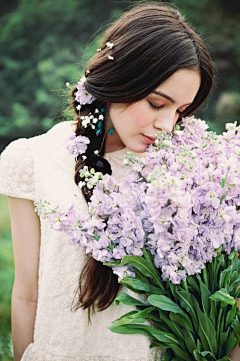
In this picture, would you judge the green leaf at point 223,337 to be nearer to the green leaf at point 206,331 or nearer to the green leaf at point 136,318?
the green leaf at point 206,331

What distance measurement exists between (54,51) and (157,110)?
4.23 m

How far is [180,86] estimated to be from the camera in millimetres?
1359

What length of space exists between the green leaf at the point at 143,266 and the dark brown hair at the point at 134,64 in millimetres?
220

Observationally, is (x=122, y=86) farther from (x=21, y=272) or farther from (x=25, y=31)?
(x=25, y=31)

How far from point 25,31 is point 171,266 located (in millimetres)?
4771

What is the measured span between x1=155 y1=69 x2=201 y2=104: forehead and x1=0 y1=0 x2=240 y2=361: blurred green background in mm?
3749

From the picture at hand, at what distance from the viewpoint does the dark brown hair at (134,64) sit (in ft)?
4.43

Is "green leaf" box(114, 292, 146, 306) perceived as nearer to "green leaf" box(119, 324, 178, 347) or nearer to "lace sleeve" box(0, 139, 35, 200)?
"green leaf" box(119, 324, 178, 347)

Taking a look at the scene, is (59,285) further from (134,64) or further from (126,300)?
(134,64)

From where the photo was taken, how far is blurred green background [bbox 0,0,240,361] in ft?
16.8

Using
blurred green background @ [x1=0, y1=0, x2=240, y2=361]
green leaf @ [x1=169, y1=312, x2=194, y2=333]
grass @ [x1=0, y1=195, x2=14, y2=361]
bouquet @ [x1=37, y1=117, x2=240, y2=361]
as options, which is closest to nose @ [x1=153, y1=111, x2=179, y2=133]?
bouquet @ [x1=37, y1=117, x2=240, y2=361]

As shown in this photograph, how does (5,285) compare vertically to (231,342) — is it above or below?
below

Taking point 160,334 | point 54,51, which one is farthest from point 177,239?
point 54,51

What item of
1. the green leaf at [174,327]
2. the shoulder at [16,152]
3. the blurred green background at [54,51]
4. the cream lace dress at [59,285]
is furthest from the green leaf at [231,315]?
the blurred green background at [54,51]
